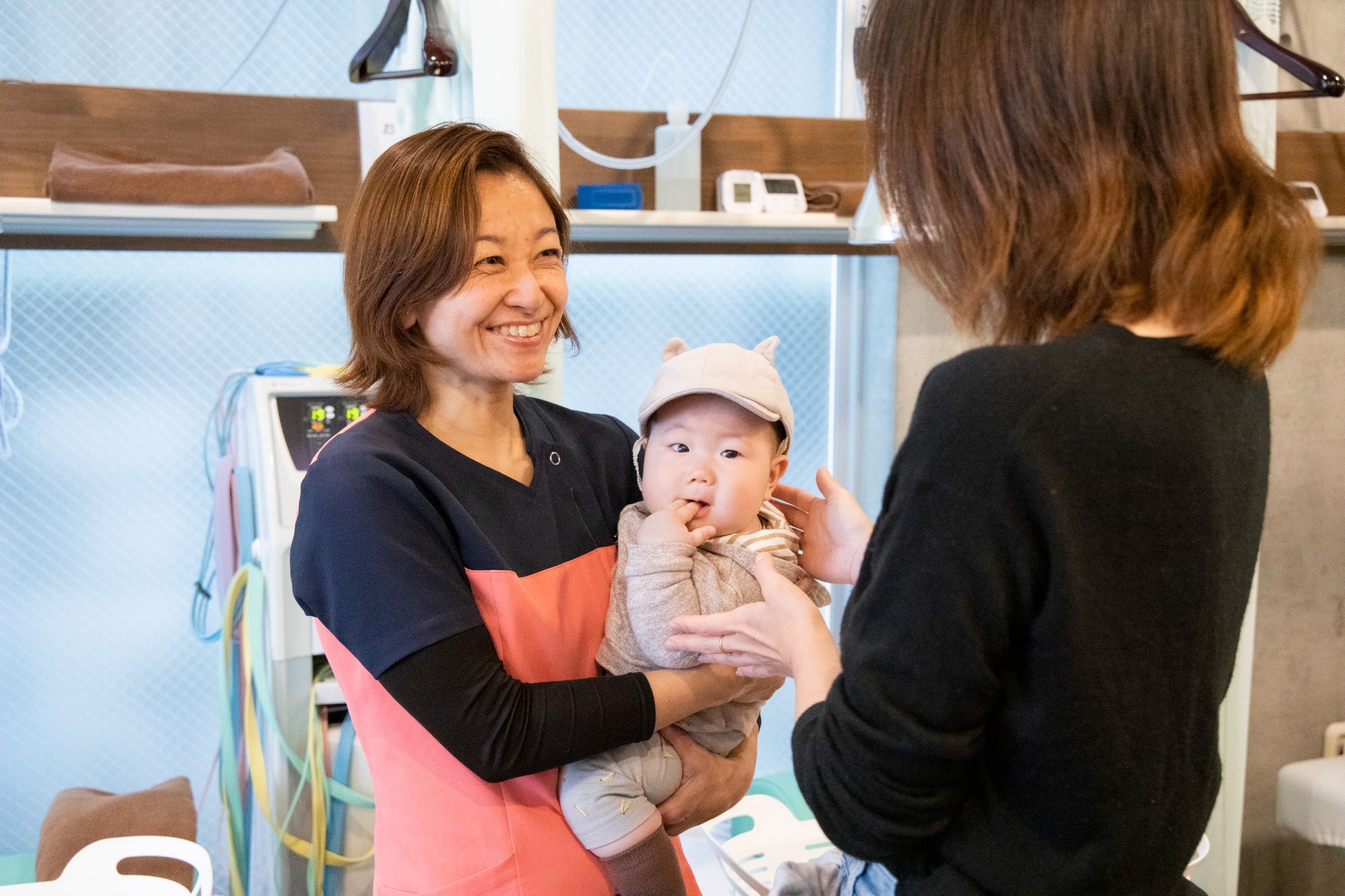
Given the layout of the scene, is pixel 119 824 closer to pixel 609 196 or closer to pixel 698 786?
pixel 698 786

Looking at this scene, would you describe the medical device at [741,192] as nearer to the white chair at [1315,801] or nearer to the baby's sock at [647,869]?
the baby's sock at [647,869]

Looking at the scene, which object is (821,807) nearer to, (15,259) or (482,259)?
(482,259)

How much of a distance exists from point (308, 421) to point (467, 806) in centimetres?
95

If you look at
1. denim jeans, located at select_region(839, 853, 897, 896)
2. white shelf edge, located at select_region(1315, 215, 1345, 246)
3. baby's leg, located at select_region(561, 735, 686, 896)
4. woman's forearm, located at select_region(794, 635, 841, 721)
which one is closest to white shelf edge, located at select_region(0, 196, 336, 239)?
baby's leg, located at select_region(561, 735, 686, 896)

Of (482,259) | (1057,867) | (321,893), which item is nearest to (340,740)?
(321,893)

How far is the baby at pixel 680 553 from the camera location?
1204mm

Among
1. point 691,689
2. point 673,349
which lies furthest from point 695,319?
point 691,689

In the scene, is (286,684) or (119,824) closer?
(286,684)

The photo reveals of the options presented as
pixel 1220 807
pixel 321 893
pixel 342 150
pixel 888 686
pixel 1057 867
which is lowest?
pixel 1220 807

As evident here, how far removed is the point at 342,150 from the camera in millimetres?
2273

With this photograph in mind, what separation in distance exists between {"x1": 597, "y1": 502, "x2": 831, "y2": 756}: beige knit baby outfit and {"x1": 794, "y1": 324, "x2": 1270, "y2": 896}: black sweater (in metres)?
0.41

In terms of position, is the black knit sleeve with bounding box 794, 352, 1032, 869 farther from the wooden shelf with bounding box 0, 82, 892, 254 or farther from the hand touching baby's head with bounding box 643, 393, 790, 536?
the wooden shelf with bounding box 0, 82, 892, 254

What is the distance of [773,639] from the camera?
1028mm

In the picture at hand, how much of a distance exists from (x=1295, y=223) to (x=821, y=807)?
61cm
